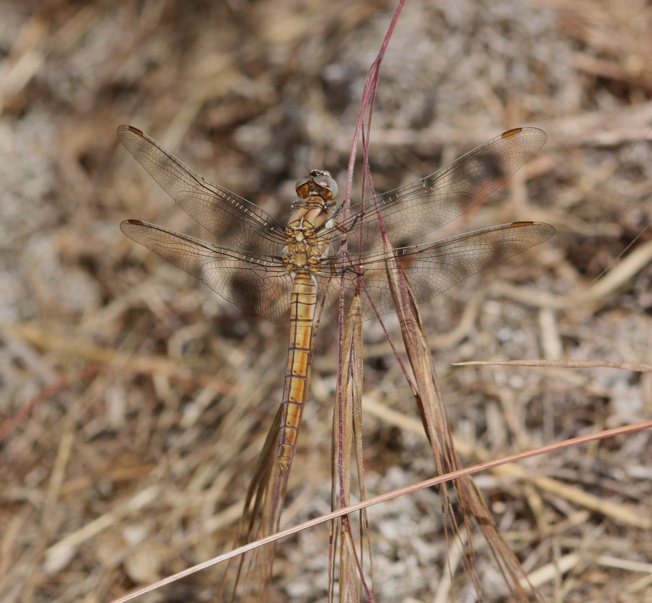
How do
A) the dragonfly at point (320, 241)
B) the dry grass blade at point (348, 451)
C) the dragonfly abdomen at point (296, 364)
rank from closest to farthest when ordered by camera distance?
the dry grass blade at point (348, 451), the dragonfly abdomen at point (296, 364), the dragonfly at point (320, 241)

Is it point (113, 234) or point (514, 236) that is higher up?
point (113, 234)

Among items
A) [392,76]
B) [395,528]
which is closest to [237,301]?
[395,528]

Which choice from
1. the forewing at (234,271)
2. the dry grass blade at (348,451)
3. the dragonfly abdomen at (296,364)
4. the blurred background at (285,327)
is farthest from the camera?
the blurred background at (285,327)

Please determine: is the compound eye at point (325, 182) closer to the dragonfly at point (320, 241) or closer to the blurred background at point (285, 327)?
the dragonfly at point (320, 241)

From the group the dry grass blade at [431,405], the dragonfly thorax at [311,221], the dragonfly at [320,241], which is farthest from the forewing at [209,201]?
the dry grass blade at [431,405]

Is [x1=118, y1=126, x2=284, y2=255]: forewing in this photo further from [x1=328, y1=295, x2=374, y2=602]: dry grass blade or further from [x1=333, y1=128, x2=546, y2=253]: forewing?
[x1=328, y1=295, x2=374, y2=602]: dry grass blade

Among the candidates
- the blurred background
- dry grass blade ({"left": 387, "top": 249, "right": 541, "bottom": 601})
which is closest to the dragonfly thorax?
dry grass blade ({"left": 387, "top": 249, "right": 541, "bottom": 601})

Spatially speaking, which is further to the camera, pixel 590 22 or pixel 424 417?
pixel 590 22

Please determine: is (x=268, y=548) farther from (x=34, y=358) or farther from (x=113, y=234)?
(x=113, y=234)
